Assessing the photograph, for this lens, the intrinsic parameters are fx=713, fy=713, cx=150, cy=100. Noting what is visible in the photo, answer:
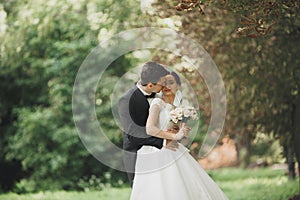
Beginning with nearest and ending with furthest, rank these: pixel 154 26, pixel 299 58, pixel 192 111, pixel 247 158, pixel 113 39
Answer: pixel 192 111 < pixel 299 58 < pixel 154 26 < pixel 113 39 < pixel 247 158

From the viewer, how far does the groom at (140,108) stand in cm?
578

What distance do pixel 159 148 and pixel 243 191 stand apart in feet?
18.7

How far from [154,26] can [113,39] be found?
2684mm

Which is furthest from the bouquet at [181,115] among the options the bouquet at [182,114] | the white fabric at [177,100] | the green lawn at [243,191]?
the green lawn at [243,191]

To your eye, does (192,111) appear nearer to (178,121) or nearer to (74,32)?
(178,121)

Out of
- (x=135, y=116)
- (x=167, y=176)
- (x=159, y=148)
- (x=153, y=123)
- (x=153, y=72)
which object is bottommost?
(x=167, y=176)

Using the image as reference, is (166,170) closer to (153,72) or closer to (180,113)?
(180,113)

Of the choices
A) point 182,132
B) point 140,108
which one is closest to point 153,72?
point 140,108

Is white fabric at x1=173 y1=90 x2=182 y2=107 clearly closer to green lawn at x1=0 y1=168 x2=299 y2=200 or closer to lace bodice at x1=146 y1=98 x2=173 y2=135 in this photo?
lace bodice at x1=146 y1=98 x2=173 y2=135

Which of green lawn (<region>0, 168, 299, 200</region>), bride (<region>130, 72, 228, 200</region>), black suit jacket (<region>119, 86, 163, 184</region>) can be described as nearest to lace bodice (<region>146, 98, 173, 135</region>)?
bride (<region>130, 72, 228, 200</region>)

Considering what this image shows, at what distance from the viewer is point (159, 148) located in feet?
19.0

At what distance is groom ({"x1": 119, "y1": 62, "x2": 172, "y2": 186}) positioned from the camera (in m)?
5.78

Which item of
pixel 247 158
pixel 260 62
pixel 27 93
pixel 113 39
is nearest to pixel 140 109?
pixel 260 62

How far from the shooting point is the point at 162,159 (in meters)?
5.74
